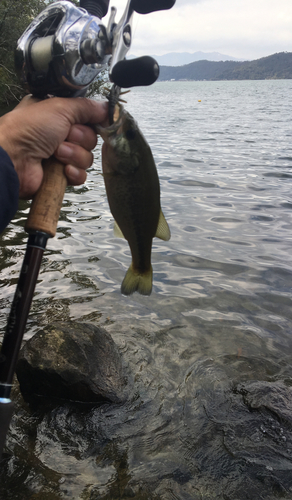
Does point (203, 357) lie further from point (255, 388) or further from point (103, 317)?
point (103, 317)

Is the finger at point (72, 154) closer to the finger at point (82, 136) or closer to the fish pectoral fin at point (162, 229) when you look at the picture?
the finger at point (82, 136)

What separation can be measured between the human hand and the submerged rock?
1.79 meters

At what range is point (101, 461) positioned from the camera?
3166 millimetres

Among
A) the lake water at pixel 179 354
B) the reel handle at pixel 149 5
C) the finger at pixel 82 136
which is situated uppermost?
the reel handle at pixel 149 5

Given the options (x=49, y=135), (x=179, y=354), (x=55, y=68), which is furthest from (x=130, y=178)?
(x=179, y=354)

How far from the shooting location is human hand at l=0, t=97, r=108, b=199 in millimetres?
2377

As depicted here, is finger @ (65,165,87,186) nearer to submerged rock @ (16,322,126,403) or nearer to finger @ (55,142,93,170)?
finger @ (55,142,93,170)

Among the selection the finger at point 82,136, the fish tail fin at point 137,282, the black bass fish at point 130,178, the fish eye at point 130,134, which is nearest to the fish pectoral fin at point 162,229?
the black bass fish at point 130,178

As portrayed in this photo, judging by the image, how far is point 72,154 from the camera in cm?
256

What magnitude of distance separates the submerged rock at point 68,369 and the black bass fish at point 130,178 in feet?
5.85

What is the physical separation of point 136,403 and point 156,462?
0.71 meters

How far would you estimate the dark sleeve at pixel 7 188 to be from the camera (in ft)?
6.91

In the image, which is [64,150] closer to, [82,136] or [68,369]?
[82,136]

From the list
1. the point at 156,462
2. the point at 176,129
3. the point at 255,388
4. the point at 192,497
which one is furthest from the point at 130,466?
the point at 176,129
